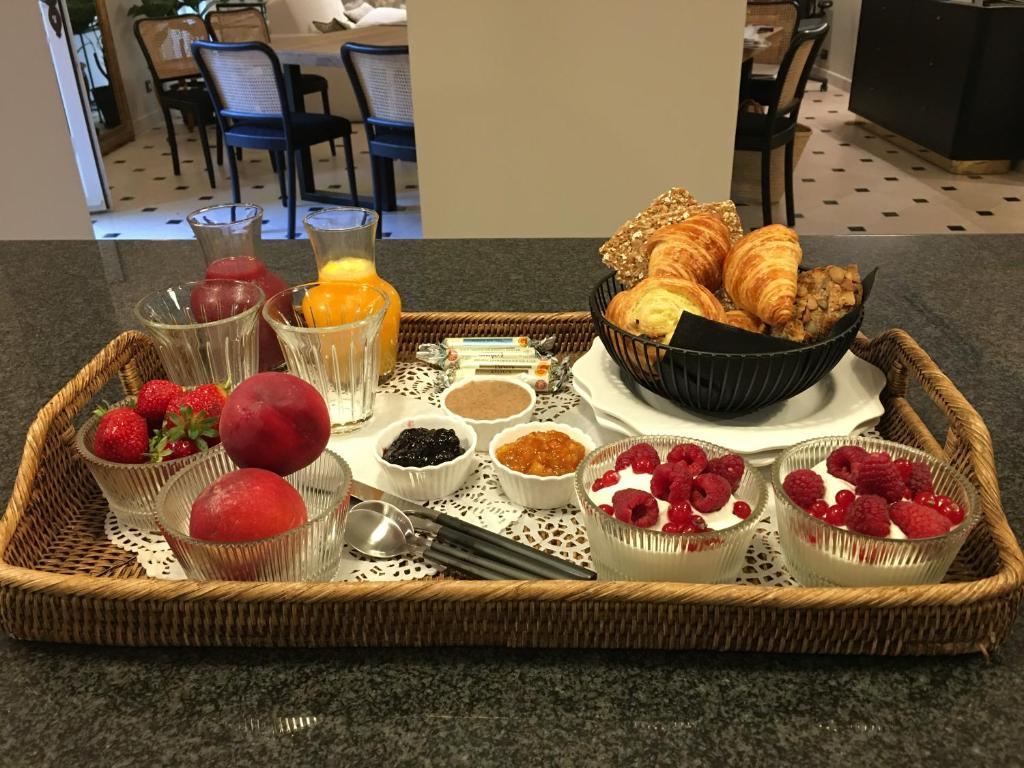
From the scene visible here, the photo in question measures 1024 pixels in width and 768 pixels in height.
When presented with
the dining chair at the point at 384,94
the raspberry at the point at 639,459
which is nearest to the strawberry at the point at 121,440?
the raspberry at the point at 639,459

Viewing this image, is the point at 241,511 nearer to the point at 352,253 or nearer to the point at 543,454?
the point at 543,454

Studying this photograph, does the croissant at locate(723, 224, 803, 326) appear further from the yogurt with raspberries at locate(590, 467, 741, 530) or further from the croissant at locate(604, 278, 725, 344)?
the yogurt with raspberries at locate(590, 467, 741, 530)

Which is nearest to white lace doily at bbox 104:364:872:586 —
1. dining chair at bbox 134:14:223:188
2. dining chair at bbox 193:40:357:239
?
dining chair at bbox 193:40:357:239

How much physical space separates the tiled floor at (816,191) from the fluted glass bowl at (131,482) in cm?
298

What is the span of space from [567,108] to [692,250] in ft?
4.60

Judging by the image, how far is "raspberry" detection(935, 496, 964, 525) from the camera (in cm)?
59

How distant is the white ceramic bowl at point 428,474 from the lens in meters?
0.76

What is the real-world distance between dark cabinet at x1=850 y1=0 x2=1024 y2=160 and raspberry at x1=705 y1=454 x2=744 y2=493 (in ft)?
13.8

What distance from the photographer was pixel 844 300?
79 centimetres

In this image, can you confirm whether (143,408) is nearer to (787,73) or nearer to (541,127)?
(541,127)

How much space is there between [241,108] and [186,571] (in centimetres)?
324

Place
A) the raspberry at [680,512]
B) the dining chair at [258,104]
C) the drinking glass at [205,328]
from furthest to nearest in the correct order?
1. the dining chair at [258,104]
2. the drinking glass at [205,328]
3. the raspberry at [680,512]

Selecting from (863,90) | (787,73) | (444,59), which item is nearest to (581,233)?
(444,59)

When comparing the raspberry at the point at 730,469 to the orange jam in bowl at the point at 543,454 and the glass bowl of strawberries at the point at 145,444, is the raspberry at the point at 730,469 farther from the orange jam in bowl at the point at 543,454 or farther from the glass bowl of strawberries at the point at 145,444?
the glass bowl of strawberries at the point at 145,444
